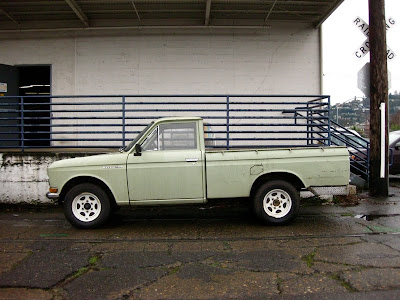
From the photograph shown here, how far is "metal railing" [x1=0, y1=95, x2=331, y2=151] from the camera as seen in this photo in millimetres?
Answer: 8906

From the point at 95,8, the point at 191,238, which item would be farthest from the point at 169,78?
the point at 191,238

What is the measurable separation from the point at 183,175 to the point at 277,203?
1625 mm

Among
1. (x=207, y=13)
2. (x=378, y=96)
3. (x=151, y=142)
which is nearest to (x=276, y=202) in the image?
(x=151, y=142)

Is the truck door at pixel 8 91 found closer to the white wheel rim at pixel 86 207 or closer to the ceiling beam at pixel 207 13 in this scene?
the ceiling beam at pixel 207 13

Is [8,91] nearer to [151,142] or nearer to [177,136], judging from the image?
[151,142]

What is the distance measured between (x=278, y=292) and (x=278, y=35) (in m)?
9.46

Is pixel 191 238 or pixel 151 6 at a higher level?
pixel 151 6

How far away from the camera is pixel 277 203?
652cm

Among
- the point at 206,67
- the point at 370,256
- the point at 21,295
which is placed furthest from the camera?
the point at 206,67

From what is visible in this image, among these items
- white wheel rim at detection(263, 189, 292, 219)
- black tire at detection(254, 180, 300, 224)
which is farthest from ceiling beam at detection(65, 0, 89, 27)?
white wheel rim at detection(263, 189, 292, 219)

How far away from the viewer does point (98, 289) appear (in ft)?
13.1

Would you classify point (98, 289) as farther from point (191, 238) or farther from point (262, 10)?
point (262, 10)

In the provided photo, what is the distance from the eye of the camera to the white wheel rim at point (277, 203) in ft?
21.3

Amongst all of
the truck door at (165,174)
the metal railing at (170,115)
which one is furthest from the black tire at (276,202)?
the metal railing at (170,115)
